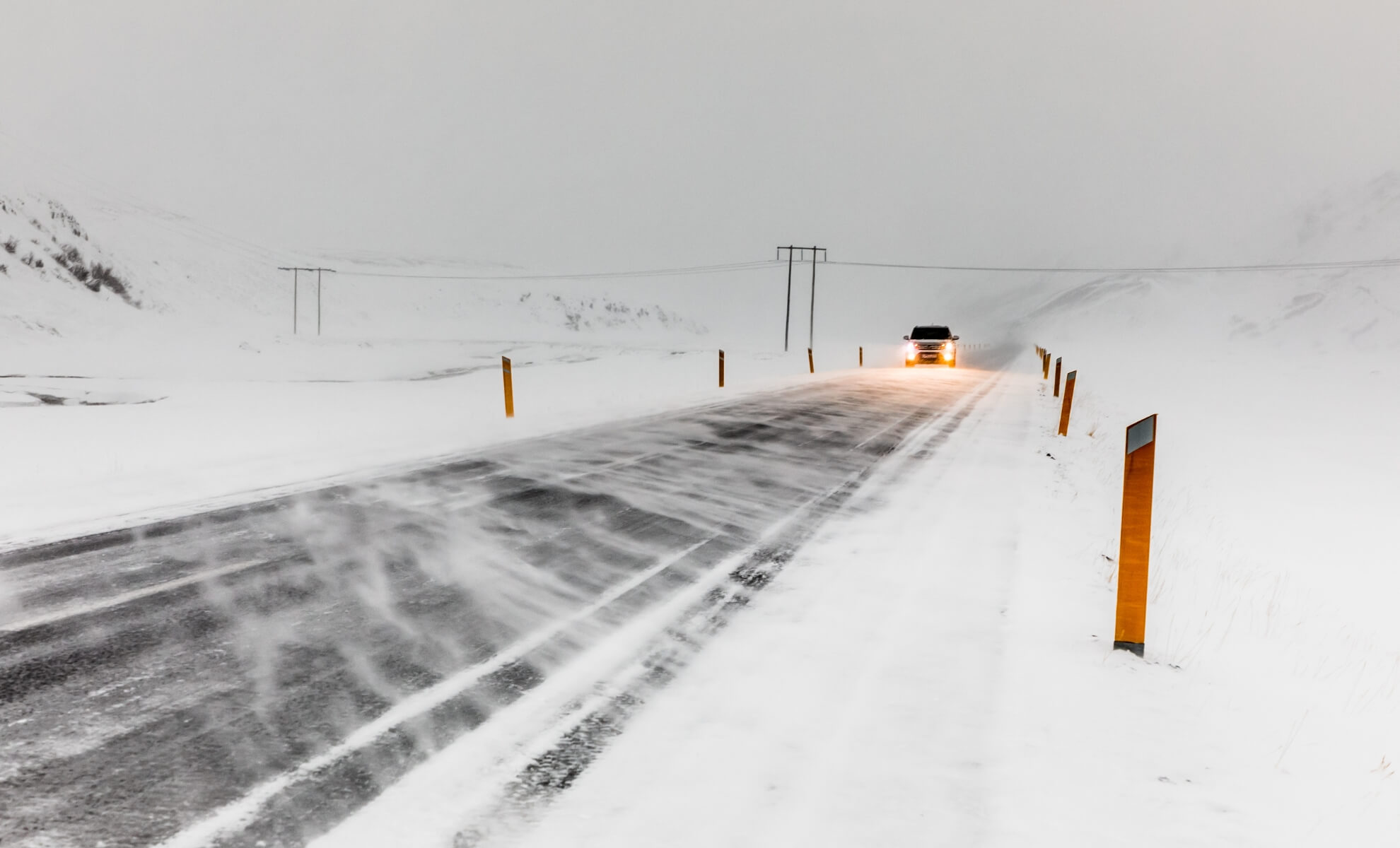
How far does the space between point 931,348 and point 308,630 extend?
34773 millimetres

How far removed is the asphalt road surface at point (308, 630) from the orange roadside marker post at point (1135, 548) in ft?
8.52

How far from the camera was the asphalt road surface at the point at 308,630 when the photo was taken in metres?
2.87

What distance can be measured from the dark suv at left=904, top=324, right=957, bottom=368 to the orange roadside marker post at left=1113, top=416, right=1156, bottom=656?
32788 millimetres

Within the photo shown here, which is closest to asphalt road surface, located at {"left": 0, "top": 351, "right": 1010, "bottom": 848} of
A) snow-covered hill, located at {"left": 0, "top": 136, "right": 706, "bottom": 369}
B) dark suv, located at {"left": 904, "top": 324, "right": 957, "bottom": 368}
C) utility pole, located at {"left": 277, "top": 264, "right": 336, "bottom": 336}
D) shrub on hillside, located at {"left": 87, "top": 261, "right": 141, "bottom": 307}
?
dark suv, located at {"left": 904, "top": 324, "right": 957, "bottom": 368}

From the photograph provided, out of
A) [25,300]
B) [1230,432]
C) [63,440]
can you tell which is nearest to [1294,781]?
[63,440]

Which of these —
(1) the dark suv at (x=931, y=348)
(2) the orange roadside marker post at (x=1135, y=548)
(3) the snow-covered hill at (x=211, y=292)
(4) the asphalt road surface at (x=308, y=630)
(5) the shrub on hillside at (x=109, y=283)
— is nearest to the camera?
(4) the asphalt road surface at (x=308, y=630)

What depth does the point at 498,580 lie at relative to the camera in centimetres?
536

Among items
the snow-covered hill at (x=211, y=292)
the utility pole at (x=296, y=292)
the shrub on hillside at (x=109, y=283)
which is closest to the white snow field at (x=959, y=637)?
Result: the snow-covered hill at (x=211, y=292)

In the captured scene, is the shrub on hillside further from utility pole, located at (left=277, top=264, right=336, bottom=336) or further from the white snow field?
the white snow field

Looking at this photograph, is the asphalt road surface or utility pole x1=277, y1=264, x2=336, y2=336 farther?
utility pole x1=277, y1=264, x2=336, y2=336

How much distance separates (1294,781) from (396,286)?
144388 millimetres

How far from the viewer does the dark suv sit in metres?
36.7

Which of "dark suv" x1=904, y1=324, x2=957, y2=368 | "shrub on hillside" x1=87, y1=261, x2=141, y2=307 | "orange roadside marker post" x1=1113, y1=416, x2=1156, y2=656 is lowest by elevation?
"orange roadside marker post" x1=1113, y1=416, x2=1156, y2=656

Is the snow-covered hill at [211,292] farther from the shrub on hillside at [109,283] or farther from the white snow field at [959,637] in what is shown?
the white snow field at [959,637]
